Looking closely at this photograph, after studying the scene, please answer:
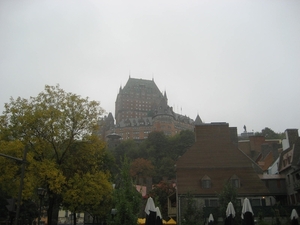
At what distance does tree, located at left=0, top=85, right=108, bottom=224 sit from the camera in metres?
28.1

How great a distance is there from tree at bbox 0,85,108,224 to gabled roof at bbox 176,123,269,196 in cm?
1514

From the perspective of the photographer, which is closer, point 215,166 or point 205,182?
point 205,182

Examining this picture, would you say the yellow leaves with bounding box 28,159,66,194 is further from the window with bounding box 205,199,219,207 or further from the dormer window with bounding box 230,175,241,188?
the dormer window with bounding box 230,175,241,188

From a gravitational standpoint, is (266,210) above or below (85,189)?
below

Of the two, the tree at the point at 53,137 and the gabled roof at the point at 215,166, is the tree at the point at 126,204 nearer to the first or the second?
the tree at the point at 53,137

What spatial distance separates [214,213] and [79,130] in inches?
710

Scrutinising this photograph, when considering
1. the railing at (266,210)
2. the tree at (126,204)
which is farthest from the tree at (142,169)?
the tree at (126,204)

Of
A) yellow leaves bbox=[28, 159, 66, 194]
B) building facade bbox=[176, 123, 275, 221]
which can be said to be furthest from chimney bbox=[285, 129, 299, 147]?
yellow leaves bbox=[28, 159, 66, 194]

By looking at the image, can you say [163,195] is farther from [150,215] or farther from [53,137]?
[150,215]

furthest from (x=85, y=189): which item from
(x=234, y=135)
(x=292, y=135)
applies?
(x=234, y=135)

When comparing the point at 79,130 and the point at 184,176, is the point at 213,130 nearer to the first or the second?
the point at 184,176

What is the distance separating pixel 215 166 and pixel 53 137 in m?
22.3

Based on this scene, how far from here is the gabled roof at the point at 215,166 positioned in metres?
42.6

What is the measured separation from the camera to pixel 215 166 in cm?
4409
